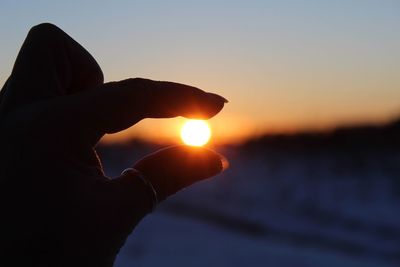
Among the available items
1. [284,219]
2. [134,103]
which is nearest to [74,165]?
[134,103]

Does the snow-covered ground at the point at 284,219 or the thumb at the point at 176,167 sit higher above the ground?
the snow-covered ground at the point at 284,219

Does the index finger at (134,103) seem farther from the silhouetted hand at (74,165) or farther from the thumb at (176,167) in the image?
the thumb at (176,167)

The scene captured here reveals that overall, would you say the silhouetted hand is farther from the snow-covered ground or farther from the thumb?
the snow-covered ground

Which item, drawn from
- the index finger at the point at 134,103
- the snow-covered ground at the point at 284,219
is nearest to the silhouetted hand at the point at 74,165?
the index finger at the point at 134,103

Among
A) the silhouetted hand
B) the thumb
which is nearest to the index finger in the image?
the silhouetted hand

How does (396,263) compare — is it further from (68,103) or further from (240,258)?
(68,103)
